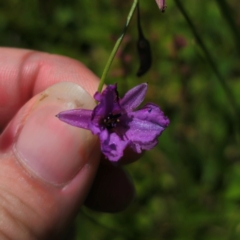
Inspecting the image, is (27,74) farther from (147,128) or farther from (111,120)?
(147,128)

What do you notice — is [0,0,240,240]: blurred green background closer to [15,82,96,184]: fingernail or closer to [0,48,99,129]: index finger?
[0,48,99,129]: index finger

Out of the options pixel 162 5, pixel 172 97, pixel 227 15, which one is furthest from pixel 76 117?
pixel 172 97

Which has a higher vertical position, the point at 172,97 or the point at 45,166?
the point at 45,166

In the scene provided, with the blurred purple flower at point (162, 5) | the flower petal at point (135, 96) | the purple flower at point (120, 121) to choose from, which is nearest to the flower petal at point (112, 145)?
the purple flower at point (120, 121)

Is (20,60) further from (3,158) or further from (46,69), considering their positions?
(3,158)

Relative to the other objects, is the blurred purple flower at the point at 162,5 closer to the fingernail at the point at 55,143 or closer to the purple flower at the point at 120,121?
the purple flower at the point at 120,121

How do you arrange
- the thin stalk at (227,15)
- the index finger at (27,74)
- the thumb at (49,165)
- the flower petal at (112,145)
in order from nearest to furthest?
the flower petal at (112,145)
the thumb at (49,165)
the thin stalk at (227,15)
the index finger at (27,74)

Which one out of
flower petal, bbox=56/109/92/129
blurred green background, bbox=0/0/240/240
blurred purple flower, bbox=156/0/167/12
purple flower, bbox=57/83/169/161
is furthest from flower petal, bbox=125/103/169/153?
blurred green background, bbox=0/0/240/240
